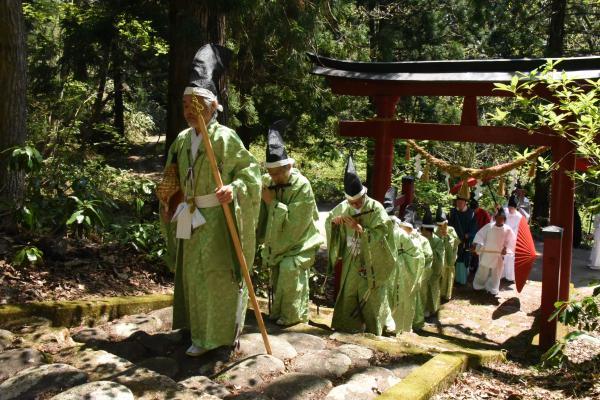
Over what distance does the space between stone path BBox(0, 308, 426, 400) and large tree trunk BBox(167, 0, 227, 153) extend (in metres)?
3.19

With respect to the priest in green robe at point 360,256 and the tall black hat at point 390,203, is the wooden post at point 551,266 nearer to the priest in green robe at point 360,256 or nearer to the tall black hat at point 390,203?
the tall black hat at point 390,203

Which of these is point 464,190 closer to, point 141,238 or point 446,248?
point 446,248

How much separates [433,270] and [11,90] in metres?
6.62

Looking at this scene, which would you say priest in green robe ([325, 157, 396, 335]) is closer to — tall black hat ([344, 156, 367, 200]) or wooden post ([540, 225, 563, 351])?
tall black hat ([344, 156, 367, 200])

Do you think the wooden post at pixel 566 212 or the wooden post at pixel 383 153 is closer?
the wooden post at pixel 566 212

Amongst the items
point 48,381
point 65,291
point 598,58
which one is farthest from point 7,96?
point 598,58

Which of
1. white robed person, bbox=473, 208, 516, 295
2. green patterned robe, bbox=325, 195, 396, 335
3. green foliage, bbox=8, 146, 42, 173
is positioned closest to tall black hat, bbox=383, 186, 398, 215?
green patterned robe, bbox=325, 195, 396, 335

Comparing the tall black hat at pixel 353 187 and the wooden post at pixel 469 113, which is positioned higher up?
the wooden post at pixel 469 113

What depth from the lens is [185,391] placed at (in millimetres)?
3666

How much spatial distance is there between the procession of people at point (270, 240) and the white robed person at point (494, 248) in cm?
190

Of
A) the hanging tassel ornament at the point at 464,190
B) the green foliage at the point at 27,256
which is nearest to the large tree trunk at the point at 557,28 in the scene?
Answer: the hanging tassel ornament at the point at 464,190

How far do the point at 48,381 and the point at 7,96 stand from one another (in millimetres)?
3624

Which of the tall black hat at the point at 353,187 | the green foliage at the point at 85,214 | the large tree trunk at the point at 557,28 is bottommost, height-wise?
the green foliage at the point at 85,214

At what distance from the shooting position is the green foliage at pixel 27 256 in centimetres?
538
